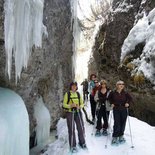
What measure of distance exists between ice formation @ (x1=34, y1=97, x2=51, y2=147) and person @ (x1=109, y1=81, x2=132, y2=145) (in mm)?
3090

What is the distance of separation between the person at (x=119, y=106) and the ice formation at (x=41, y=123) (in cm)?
309

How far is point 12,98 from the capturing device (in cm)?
798

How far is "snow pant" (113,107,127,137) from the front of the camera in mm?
7527

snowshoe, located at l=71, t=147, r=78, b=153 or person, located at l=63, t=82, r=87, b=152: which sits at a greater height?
person, located at l=63, t=82, r=87, b=152

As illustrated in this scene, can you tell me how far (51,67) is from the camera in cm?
1053

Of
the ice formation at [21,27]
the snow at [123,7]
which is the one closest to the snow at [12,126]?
the ice formation at [21,27]

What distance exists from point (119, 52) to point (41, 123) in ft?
17.1

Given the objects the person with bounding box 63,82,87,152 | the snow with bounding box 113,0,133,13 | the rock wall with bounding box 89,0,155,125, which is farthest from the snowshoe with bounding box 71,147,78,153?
the snow with bounding box 113,0,133,13

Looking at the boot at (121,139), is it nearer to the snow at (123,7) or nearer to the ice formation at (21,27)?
the ice formation at (21,27)

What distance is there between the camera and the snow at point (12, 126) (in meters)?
6.98

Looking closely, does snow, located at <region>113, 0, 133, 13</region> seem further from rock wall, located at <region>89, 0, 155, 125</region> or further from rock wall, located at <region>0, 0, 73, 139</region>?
rock wall, located at <region>0, 0, 73, 139</region>

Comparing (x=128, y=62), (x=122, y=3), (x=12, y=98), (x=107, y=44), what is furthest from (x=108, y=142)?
(x=122, y=3)

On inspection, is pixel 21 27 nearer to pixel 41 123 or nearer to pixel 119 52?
pixel 41 123

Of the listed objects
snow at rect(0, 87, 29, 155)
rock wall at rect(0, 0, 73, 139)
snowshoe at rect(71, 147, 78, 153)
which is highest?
rock wall at rect(0, 0, 73, 139)
